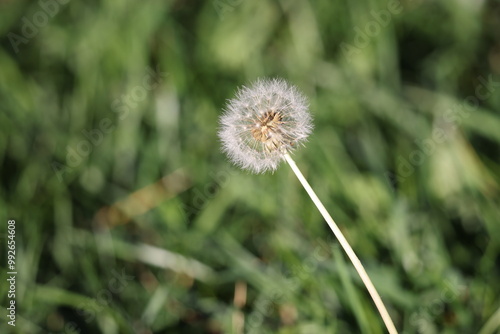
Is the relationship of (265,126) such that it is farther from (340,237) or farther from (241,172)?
(241,172)

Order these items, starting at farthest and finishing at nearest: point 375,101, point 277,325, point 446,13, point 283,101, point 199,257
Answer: point 446,13
point 375,101
point 199,257
point 277,325
point 283,101

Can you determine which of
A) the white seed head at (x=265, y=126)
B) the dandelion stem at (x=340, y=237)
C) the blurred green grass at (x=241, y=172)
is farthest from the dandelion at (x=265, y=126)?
the blurred green grass at (x=241, y=172)

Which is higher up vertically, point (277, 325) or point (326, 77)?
point (326, 77)

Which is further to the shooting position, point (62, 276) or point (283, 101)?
point (62, 276)

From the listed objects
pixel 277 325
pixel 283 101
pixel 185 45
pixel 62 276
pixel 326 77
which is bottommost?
pixel 277 325

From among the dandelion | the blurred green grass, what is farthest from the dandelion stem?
the blurred green grass

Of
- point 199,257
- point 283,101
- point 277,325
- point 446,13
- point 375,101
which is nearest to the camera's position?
point 283,101

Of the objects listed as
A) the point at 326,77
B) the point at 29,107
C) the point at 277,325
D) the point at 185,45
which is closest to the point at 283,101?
the point at 277,325

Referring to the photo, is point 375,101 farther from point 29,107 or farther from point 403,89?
point 29,107
